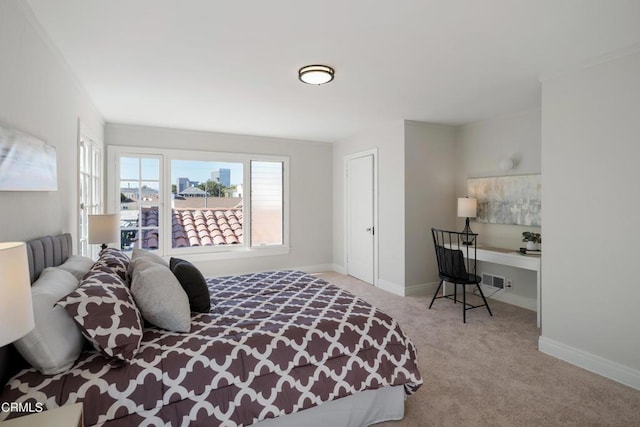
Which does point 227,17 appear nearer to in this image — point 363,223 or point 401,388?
point 401,388

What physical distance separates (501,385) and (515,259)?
170cm

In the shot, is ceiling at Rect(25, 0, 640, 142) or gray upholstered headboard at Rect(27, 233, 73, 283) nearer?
gray upholstered headboard at Rect(27, 233, 73, 283)

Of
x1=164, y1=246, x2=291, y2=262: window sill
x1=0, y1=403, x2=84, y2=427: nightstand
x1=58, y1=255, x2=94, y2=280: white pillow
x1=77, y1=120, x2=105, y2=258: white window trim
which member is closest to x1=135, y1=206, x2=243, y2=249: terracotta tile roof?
x1=164, y1=246, x2=291, y2=262: window sill

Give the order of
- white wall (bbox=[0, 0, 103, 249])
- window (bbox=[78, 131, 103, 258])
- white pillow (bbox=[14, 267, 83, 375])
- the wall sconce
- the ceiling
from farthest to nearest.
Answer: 1. the wall sconce
2. window (bbox=[78, 131, 103, 258])
3. the ceiling
4. white wall (bbox=[0, 0, 103, 249])
5. white pillow (bbox=[14, 267, 83, 375])

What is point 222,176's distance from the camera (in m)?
5.31

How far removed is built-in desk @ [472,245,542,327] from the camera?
11.3ft

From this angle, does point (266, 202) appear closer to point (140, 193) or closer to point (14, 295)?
point (140, 193)

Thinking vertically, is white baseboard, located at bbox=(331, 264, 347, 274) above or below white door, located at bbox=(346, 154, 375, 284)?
below

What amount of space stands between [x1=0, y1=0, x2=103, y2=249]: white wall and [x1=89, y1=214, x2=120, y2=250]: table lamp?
0.68 feet

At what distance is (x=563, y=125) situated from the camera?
2.74m

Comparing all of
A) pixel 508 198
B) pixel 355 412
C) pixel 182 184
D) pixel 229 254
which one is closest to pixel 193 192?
pixel 182 184

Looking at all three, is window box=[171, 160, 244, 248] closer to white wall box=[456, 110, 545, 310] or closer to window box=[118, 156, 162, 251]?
window box=[118, 156, 162, 251]

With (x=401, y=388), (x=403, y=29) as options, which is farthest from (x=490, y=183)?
(x=401, y=388)

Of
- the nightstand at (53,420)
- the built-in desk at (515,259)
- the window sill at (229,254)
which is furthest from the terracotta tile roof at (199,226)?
the nightstand at (53,420)
